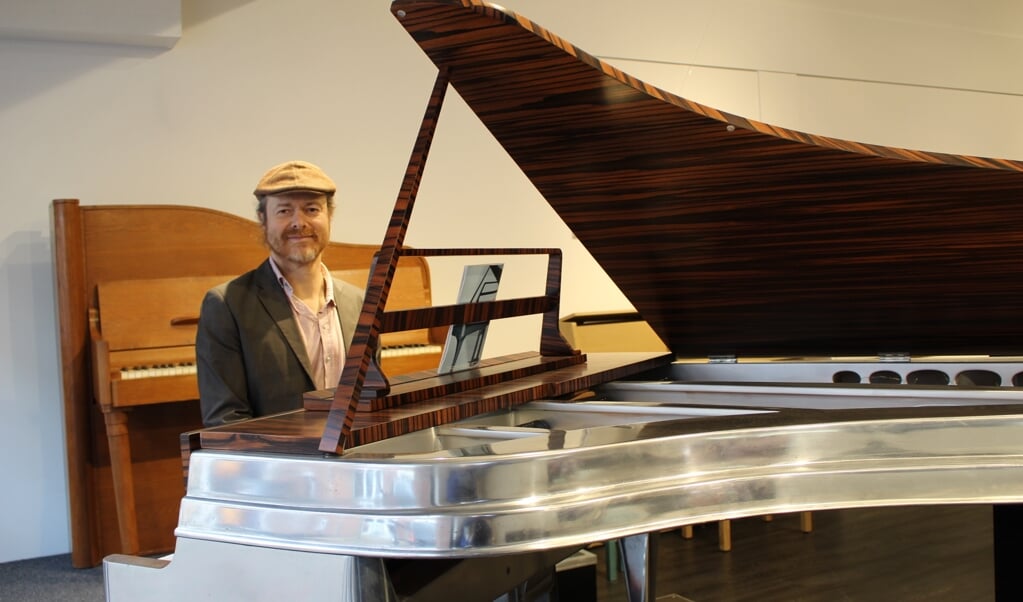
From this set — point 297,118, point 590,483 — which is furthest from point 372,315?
point 297,118

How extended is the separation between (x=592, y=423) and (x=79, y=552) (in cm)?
261

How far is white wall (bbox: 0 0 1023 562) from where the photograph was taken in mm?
3580

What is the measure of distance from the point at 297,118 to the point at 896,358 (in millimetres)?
2937

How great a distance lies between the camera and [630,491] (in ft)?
3.44

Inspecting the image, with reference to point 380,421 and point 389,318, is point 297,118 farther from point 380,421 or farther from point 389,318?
point 380,421

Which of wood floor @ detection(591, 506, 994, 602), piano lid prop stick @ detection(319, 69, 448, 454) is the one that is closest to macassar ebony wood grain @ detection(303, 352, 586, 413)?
piano lid prop stick @ detection(319, 69, 448, 454)

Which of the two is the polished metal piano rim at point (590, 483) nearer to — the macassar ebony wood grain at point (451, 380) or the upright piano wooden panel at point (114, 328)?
the macassar ebony wood grain at point (451, 380)

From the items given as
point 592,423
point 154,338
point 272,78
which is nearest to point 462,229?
point 272,78

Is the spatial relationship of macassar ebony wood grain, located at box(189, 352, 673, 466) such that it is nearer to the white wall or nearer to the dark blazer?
the dark blazer

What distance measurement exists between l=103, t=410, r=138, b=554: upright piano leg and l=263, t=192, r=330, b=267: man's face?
113cm

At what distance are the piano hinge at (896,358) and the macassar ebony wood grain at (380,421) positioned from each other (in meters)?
0.69

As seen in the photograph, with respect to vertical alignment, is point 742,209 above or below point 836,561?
above

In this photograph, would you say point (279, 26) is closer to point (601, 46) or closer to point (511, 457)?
point (601, 46)

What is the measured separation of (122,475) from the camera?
10.1 feet
